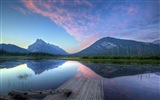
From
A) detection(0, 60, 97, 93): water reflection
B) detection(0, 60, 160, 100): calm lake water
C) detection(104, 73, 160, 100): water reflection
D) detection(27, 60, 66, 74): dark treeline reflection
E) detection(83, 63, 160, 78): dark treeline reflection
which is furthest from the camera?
detection(27, 60, 66, 74): dark treeline reflection

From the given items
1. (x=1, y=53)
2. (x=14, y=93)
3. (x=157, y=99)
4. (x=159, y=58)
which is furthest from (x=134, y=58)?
(x=1, y=53)

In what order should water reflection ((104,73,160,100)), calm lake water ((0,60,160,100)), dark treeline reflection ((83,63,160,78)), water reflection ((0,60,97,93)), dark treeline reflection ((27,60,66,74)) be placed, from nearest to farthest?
water reflection ((104,73,160,100)) → calm lake water ((0,60,160,100)) → water reflection ((0,60,97,93)) → dark treeline reflection ((83,63,160,78)) → dark treeline reflection ((27,60,66,74))

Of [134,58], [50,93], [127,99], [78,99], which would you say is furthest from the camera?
[134,58]

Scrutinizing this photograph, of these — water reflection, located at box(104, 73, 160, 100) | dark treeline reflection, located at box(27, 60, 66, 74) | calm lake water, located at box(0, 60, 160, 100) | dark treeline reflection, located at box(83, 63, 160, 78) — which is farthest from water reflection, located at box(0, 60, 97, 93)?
water reflection, located at box(104, 73, 160, 100)

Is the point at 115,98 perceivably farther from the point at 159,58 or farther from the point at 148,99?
the point at 159,58

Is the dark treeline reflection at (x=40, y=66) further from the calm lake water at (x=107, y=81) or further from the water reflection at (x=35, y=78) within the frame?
the calm lake water at (x=107, y=81)

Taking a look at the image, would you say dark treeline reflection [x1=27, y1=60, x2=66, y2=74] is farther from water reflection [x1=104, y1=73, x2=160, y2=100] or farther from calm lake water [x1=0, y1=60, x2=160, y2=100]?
water reflection [x1=104, y1=73, x2=160, y2=100]

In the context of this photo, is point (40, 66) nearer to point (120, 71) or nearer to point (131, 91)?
point (120, 71)

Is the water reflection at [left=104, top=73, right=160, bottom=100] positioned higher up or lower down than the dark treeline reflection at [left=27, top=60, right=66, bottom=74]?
lower down

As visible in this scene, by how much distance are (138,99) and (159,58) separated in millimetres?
78180

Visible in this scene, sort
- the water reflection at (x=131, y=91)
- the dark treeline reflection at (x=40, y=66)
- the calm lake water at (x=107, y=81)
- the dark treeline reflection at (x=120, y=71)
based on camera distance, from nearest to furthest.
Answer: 1. the water reflection at (x=131, y=91)
2. the calm lake water at (x=107, y=81)
3. the dark treeline reflection at (x=120, y=71)
4. the dark treeline reflection at (x=40, y=66)

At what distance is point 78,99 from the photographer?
1294 cm

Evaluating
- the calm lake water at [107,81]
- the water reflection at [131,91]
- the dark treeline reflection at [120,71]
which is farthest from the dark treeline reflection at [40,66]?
the water reflection at [131,91]

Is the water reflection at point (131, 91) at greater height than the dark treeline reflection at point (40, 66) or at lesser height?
lesser
